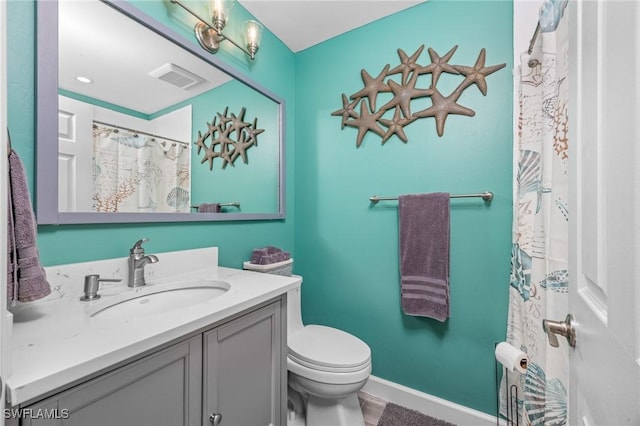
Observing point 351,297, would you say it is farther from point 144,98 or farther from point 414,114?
point 144,98

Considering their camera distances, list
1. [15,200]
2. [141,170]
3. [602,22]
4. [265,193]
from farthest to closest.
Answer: [265,193]
[141,170]
[15,200]
[602,22]

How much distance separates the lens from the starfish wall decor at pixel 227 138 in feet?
4.60

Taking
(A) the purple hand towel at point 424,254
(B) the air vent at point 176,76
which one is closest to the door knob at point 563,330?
(A) the purple hand towel at point 424,254

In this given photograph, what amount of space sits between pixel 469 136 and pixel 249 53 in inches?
52.2

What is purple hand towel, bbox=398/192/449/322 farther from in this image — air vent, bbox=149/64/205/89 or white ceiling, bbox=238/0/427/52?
air vent, bbox=149/64/205/89

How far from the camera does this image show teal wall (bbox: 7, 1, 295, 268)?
0.82 meters

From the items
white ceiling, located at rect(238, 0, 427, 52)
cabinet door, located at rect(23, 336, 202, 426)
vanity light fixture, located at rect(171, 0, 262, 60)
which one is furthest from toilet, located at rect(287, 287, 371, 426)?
white ceiling, located at rect(238, 0, 427, 52)

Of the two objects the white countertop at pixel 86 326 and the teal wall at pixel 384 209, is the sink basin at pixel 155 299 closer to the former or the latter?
the white countertop at pixel 86 326

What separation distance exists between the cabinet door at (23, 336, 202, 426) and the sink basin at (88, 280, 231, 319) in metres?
0.30

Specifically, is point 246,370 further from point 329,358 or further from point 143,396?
point 329,358

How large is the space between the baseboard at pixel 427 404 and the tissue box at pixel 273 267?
888mm

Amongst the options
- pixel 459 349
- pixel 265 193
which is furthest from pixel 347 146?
pixel 459 349

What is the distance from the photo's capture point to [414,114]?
1592mm

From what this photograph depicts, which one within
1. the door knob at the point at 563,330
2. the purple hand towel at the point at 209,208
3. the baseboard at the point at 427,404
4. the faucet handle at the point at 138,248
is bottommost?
the baseboard at the point at 427,404
